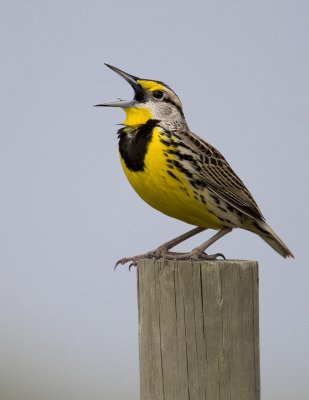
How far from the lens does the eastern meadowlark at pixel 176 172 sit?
5.40m

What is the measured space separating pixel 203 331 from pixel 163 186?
1338mm

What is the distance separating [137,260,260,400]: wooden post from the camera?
4.41 meters

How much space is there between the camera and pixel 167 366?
4.49 m

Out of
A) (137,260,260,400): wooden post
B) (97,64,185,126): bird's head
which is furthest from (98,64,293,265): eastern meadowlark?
(137,260,260,400): wooden post

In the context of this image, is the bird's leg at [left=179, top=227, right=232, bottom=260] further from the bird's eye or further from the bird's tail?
the bird's eye

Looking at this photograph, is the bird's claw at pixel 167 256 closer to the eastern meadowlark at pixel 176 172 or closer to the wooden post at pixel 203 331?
the eastern meadowlark at pixel 176 172

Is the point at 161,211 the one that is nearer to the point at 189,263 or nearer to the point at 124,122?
the point at 124,122

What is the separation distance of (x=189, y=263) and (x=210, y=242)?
1.22 meters

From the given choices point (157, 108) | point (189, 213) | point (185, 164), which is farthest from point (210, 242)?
point (157, 108)

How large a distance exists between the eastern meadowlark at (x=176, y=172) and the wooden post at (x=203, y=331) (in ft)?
2.30

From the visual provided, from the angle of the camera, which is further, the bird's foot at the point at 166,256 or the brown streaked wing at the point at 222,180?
the brown streaked wing at the point at 222,180

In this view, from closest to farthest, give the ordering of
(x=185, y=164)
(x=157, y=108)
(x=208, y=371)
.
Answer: (x=208, y=371) < (x=185, y=164) < (x=157, y=108)

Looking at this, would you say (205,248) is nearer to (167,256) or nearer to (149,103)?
(167,256)

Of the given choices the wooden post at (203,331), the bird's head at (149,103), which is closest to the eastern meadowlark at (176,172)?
the bird's head at (149,103)
